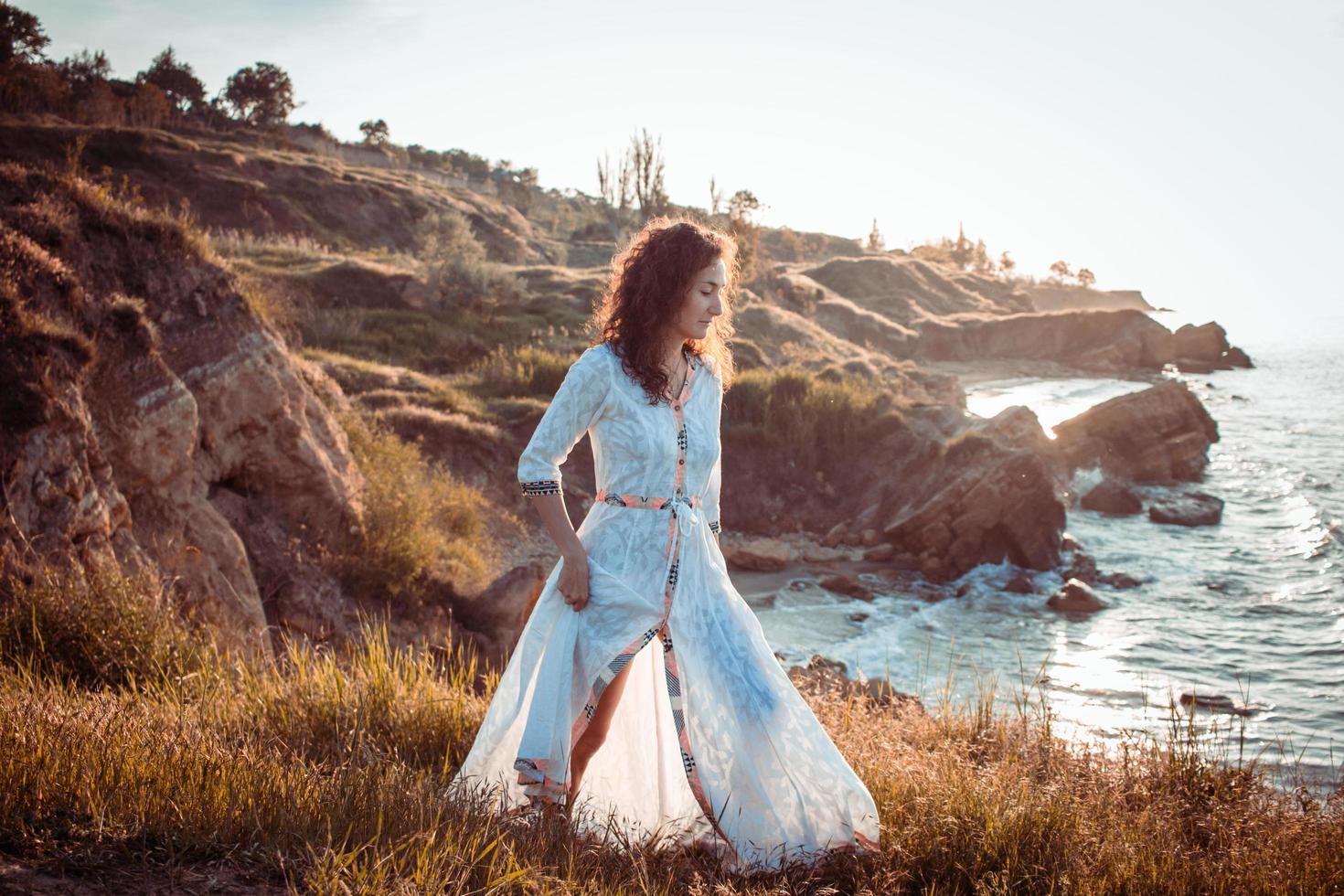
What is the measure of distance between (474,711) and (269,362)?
195 inches

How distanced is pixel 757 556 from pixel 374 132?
62.0 meters

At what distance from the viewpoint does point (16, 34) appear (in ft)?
92.4

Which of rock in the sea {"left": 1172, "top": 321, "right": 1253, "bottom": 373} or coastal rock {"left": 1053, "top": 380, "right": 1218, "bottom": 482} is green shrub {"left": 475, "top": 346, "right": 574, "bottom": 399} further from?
rock in the sea {"left": 1172, "top": 321, "right": 1253, "bottom": 373}

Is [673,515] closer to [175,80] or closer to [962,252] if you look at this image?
[175,80]

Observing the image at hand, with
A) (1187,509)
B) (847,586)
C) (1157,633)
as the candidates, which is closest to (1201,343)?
(1187,509)

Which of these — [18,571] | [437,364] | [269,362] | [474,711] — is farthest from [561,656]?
[437,364]

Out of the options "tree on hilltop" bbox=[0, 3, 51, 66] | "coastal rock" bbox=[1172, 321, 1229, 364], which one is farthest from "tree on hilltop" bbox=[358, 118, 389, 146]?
"coastal rock" bbox=[1172, 321, 1229, 364]

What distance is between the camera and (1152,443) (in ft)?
67.0

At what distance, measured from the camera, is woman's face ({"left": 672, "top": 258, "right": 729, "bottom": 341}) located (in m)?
3.03

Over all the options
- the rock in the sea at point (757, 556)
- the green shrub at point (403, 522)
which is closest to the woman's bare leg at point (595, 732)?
the green shrub at point (403, 522)

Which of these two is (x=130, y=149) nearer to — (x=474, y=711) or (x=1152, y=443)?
(x=1152, y=443)

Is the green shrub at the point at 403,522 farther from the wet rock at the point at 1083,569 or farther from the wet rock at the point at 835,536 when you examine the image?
the wet rock at the point at 1083,569

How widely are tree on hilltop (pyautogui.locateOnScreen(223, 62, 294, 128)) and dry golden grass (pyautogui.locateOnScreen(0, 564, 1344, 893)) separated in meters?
56.9

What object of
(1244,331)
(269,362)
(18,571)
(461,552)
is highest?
→ (1244,331)
